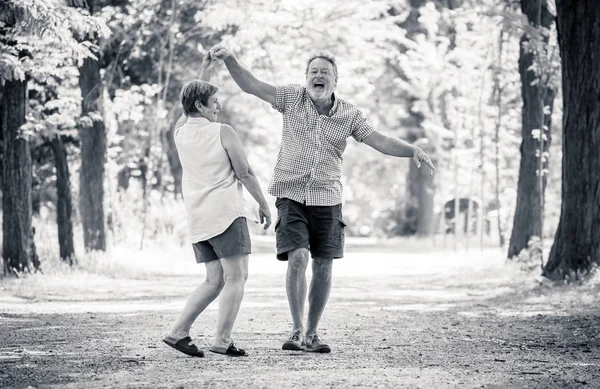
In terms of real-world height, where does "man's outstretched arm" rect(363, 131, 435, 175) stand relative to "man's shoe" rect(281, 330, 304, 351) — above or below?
above

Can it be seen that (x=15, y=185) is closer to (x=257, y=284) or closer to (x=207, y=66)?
(x=257, y=284)

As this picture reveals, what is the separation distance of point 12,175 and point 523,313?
24.6ft

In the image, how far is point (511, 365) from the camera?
24.0ft

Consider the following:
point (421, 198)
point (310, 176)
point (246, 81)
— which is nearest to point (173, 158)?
point (421, 198)

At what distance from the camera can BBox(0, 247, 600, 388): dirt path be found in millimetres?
6520

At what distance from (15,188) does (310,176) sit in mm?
8279

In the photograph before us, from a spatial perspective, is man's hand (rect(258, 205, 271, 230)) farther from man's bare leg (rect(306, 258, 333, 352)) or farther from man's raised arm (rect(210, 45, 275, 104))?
man's raised arm (rect(210, 45, 275, 104))

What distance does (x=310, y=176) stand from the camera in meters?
7.99

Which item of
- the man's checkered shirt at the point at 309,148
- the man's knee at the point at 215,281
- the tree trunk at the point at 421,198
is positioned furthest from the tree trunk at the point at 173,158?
the man's knee at the point at 215,281

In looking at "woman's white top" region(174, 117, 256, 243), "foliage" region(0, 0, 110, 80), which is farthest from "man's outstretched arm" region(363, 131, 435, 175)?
"foliage" region(0, 0, 110, 80)

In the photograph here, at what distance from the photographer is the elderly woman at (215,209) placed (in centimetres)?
745

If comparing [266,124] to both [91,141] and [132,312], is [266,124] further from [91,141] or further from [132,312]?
[132,312]

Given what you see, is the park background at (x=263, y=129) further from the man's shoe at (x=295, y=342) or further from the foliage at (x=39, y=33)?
the man's shoe at (x=295, y=342)

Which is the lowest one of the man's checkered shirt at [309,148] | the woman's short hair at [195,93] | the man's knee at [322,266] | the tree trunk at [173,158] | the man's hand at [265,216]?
the man's knee at [322,266]
